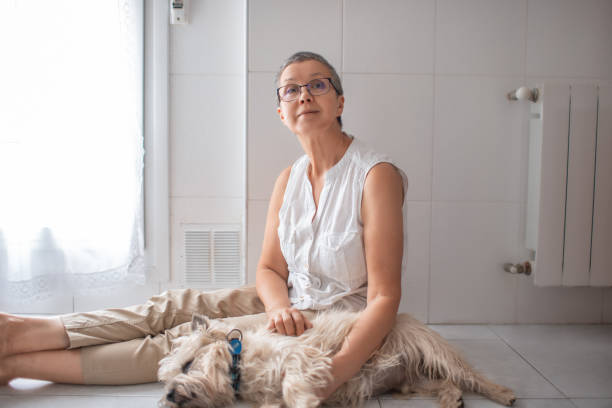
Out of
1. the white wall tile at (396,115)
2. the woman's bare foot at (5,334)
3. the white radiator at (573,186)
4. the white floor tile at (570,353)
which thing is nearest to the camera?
the woman's bare foot at (5,334)

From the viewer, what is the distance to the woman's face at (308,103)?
4.31 feet

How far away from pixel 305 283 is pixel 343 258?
6.0 inches

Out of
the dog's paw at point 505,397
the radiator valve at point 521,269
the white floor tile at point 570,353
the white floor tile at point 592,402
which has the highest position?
the radiator valve at point 521,269

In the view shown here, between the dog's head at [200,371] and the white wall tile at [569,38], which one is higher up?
the white wall tile at [569,38]

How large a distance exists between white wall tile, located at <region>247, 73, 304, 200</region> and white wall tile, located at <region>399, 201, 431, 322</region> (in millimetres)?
532

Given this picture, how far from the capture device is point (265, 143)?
6.04ft

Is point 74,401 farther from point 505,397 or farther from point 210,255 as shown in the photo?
point 505,397

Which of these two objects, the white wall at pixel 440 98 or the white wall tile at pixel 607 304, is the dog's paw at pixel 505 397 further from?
the white wall tile at pixel 607 304

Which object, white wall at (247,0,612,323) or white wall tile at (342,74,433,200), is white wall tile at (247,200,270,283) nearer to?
white wall at (247,0,612,323)

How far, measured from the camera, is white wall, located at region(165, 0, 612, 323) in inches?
71.2

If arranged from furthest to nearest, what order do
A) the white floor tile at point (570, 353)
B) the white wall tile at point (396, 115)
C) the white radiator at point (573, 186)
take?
1. the white wall tile at point (396, 115)
2. the white radiator at point (573, 186)
3. the white floor tile at point (570, 353)

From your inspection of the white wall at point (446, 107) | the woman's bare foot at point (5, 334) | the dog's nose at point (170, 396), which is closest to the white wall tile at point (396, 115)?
the white wall at point (446, 107)

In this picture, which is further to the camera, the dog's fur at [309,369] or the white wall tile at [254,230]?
the white wall tile at [254,230]

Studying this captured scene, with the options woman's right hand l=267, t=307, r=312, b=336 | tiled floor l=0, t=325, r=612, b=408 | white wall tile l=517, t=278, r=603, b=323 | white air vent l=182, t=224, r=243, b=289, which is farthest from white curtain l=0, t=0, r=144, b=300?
white wall tile l=517, t=278, r=603, b=323
